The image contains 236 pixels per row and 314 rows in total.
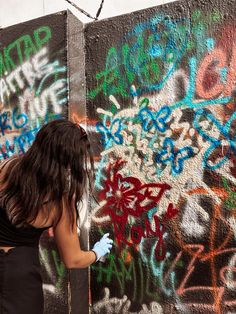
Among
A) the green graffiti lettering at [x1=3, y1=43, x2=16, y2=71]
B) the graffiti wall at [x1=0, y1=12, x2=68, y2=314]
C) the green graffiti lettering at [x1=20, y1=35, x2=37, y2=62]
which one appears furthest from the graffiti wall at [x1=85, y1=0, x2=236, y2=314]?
the green graffiti lettering at [x1=3, y1=43, x2=16, y2=71]

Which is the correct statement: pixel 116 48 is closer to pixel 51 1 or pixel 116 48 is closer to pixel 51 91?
pixel 51 91

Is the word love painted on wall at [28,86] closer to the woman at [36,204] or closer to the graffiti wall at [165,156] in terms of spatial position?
the graffiti wall at [165,156]

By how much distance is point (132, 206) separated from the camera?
3322mm

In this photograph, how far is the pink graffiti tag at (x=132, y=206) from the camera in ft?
10.5

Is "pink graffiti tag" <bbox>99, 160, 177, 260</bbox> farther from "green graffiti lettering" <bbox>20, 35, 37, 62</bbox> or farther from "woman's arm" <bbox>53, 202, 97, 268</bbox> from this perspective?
"green graffiti lettering" <bbox>20, 35, 37, 62</bbox>

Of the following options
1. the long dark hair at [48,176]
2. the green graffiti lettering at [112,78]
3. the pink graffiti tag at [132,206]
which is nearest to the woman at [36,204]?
the long dark hair at [48,176]

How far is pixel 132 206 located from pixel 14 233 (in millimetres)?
1126

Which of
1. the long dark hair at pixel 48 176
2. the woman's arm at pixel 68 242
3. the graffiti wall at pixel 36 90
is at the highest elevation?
the graffiti wall at pixel 36 90

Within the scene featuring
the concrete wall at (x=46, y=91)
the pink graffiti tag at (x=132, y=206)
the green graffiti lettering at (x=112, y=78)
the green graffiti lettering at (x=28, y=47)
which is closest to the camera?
the pink graffiti tag at (x=132, y=206)

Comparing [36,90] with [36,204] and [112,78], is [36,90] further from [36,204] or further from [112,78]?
[36,204]

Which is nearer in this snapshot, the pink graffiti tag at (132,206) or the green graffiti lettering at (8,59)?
the pink graffiti tag at (132,206)

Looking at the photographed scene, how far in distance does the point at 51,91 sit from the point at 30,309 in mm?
1800

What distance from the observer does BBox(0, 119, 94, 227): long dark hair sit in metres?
2.40

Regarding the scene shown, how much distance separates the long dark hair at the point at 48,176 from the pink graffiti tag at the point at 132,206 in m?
0.85
